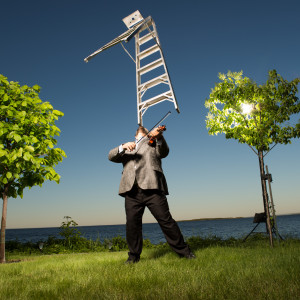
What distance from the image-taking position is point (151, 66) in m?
6.50

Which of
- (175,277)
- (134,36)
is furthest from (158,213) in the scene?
(134,36)

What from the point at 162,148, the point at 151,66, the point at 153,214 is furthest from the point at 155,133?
the point at 151,66

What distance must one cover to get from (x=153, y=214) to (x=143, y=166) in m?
0.70

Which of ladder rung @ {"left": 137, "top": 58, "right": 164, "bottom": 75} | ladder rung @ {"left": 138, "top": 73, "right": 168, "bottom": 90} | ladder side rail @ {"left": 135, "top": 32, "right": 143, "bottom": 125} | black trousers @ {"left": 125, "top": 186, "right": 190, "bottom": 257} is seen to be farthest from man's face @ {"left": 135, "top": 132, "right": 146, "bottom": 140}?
ladder rung @ {"left": 137, "top": 58, "right": 164, "bottom": 75}

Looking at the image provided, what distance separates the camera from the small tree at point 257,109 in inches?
239

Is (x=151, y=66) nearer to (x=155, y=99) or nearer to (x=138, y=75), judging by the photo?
(x=138, y=75)

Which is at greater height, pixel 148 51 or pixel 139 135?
pixel 148 51

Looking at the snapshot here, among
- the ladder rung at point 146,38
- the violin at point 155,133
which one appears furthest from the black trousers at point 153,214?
the ladder rung at point 146,38

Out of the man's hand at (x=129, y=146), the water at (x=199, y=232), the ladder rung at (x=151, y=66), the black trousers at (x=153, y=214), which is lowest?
the water at (x=199, y=232)

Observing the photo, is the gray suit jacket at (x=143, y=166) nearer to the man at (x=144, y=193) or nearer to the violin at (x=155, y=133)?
the man at (x=144, y=193)

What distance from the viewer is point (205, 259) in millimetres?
3299

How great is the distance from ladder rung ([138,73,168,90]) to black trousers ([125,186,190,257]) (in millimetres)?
3382

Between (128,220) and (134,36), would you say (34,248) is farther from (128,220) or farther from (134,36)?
(134,36)

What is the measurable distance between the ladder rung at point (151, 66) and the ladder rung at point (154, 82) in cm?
43
